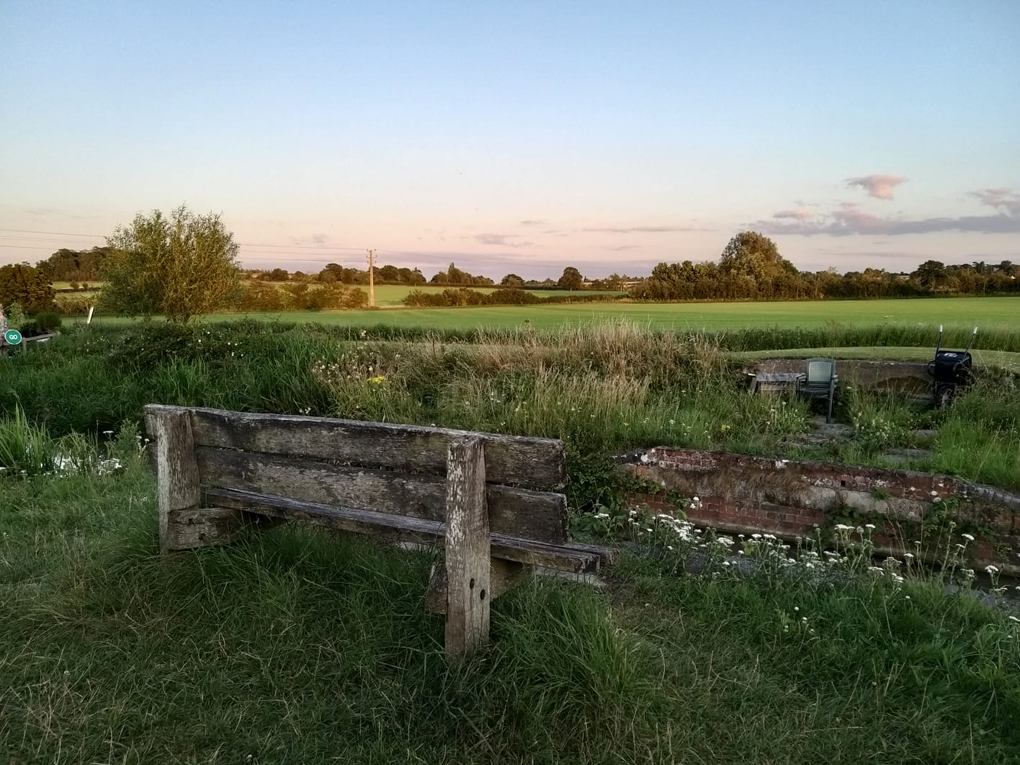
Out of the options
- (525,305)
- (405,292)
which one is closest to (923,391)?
(525,305)

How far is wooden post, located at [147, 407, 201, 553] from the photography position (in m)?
3.45

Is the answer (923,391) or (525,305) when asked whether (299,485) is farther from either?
(525,305)

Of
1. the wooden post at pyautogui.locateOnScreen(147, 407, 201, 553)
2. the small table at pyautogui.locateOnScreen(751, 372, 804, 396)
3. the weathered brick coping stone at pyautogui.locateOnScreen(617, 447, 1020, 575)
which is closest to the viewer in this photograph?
the wooden post at pyautogui.locateOnScreen(147, 407, 201, 553)

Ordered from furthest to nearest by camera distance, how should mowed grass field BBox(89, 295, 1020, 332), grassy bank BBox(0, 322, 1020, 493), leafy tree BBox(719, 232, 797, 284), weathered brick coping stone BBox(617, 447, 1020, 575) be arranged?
leafy tree BBox(719, 232, 797, 284) → mowed grass field BBox(89, 295, 1020, 332) → grassy bank BBox(0, 322, 1020, 493) → weathered brick coping stone BBox(617, 447, 1020, 575)

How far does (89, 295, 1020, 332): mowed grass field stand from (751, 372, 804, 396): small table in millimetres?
8673

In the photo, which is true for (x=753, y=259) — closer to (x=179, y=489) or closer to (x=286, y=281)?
(x=286, y=281)

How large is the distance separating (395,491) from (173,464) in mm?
1233

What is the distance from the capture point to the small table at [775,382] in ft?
38.7

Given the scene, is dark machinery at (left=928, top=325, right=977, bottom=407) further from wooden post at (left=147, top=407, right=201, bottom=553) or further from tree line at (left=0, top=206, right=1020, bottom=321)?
tree line at (left=0, top=206, right=1020, bottom=321)

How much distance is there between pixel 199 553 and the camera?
11.9 ft

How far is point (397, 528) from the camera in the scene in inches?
128

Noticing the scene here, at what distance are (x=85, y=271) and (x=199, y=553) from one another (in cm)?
4298

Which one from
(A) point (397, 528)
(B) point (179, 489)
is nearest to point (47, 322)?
(B) point (179, 489)

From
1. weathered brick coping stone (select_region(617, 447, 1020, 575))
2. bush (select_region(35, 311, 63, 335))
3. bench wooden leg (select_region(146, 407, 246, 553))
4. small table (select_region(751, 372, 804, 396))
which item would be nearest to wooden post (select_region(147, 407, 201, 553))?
bench wooden leg (select_region(146, 407, 246, 553))
